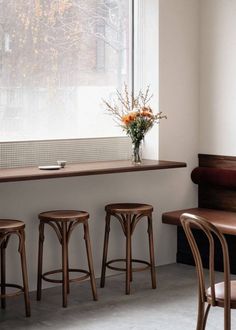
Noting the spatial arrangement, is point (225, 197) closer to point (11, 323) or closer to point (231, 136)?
point (231, 136)

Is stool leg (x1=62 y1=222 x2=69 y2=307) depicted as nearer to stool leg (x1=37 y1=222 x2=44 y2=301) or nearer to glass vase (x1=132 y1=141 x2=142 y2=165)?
stool leg (x1=37 y1=222 x2=44 y2=301)

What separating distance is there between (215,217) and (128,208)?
84cm

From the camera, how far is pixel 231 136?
5875 millimetres

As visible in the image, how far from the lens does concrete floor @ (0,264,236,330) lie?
436 cm

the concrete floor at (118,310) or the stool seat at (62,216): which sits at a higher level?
the stool seat at (62,216)

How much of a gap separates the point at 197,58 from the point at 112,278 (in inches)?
82.6

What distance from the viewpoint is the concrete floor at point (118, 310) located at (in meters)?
4.36

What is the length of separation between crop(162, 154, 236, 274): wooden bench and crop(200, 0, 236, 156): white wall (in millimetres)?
112

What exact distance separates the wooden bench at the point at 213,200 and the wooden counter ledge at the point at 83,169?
438 mm

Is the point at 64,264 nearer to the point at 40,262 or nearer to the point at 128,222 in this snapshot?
the point at 40,262

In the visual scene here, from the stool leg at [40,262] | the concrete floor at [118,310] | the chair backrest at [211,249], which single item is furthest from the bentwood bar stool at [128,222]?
the chair backrest at [211,249]

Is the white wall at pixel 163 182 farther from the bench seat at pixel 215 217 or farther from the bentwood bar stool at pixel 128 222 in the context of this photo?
the bentwood bar stool at pixel 128 222

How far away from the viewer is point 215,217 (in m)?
5.63

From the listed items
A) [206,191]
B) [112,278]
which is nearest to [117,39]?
[206,191]
